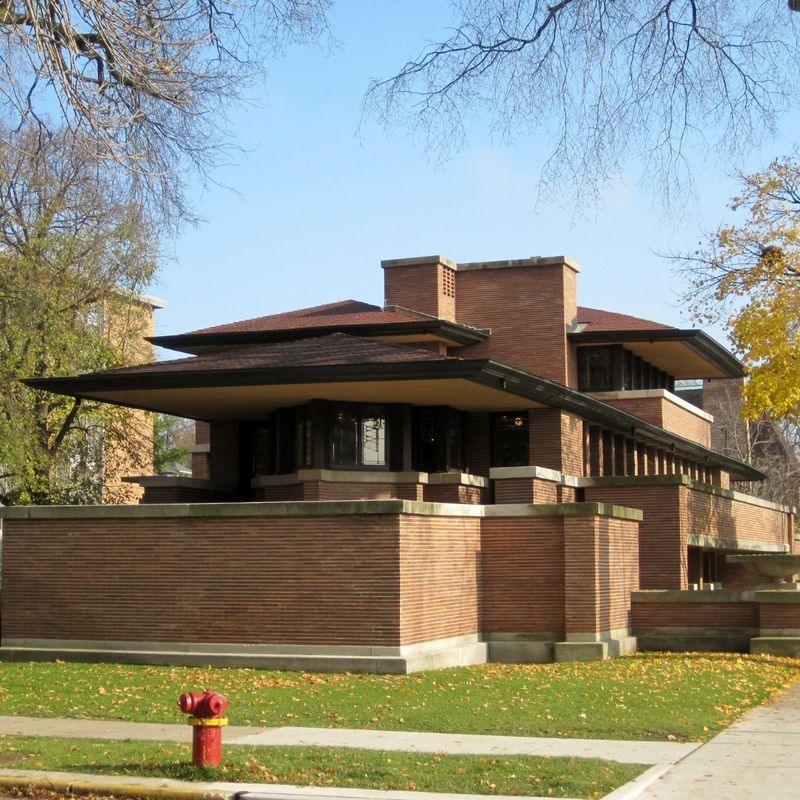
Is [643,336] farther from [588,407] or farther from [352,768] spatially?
[352,768]

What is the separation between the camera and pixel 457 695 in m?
17.0

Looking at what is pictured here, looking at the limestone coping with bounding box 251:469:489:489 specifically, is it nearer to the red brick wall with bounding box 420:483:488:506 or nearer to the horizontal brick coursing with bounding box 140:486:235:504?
the red brick wall with bounding box 420:483:488:506

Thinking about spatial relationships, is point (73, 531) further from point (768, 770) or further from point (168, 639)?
point (768, 770)

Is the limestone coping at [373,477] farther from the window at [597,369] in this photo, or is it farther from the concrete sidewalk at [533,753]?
the concrete sidewalk at [533,753]

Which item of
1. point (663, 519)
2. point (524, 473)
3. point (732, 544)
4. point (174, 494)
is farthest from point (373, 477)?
point (732, 544)

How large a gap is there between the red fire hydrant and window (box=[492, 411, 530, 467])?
18.4 m

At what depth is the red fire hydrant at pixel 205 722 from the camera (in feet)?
35.5

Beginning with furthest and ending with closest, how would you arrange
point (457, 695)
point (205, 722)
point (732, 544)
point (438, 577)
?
point (732, 544), point (438, 577), point (457, 695), point (205, 722)

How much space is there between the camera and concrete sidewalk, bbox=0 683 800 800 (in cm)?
1036

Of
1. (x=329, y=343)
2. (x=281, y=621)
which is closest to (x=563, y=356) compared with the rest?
(x=329, y=343)

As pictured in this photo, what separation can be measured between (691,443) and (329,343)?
14084mm

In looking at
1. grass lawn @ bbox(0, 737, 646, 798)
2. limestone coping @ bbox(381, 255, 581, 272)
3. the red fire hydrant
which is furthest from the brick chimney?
the red fire hydrant

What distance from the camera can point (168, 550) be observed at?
20859 millimetres

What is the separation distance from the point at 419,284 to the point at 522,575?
12.7 metres
